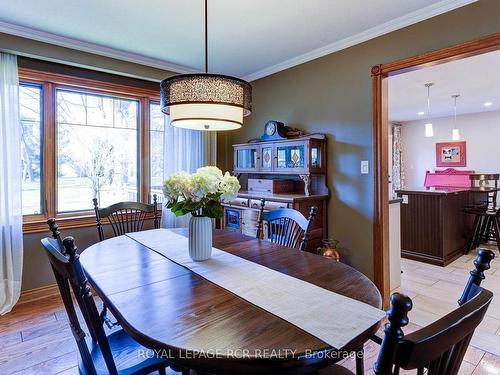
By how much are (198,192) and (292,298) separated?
27.3 inches

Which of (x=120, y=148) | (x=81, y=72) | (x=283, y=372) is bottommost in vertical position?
(x=283, y=372)

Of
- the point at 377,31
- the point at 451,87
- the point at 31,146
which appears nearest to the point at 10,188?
the point at 31,146

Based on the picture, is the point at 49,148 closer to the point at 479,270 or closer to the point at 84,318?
the point at 84,318

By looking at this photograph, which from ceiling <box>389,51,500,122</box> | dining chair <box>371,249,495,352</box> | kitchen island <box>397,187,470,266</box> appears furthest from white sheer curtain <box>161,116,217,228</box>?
dining chair <box>371,249,495,352</box>

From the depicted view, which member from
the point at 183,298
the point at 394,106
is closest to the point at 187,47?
the point at 183,298

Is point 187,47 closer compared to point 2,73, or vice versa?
point 2,73

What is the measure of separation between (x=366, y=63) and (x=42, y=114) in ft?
10.5

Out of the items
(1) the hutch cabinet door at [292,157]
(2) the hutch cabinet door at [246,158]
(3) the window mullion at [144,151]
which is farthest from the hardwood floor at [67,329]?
(2) the hutch cabinet door at [246,158]

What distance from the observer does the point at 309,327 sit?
36.1 inches

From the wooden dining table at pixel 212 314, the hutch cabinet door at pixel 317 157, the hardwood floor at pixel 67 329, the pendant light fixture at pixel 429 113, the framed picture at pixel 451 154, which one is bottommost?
the hardwood floor at pixel 67 329

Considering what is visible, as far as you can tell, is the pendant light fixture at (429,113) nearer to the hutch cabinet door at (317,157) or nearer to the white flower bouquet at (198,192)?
the hutch cabinet door at (317,157)

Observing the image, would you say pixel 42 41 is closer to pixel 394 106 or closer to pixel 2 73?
pixel 2 73

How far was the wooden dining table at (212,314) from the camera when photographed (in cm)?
81

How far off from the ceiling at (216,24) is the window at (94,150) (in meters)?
0.58
